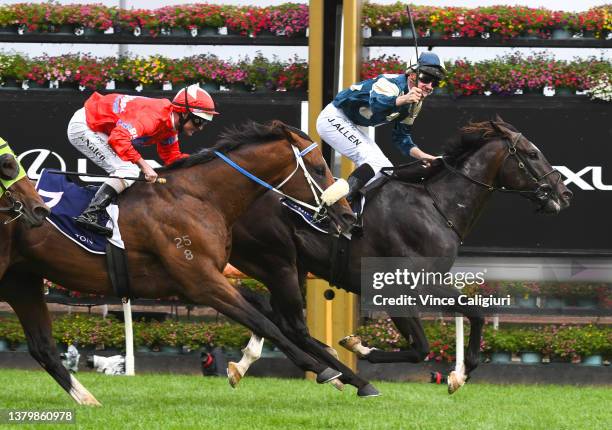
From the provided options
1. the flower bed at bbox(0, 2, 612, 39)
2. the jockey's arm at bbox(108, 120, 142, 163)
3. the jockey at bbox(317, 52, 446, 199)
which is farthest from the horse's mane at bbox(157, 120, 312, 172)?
the flower bed at bbox(0, 2, 612, 39)

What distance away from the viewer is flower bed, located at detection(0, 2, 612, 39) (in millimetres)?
10062

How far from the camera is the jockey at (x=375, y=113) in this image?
7.79 meters

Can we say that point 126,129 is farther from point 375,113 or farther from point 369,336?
point 369,336

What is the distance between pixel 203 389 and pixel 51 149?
2.94 m

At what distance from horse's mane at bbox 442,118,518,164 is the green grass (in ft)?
5.52

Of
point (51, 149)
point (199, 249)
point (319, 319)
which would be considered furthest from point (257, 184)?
point (51, 149)

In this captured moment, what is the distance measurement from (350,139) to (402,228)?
0.82 meters

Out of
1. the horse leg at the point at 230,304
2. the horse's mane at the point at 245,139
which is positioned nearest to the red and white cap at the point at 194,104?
the horse's mane at the point at 245,139

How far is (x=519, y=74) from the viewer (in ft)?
32.8

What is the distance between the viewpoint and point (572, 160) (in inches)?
392

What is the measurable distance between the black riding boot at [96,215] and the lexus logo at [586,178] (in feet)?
15.0

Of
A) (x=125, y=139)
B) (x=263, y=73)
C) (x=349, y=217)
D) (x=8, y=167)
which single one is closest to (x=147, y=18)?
(x=263, y=73)

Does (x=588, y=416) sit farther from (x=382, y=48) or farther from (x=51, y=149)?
(x=51, y=149)

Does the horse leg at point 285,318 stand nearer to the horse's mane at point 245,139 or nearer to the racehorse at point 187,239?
the racehorse at point 187,239
